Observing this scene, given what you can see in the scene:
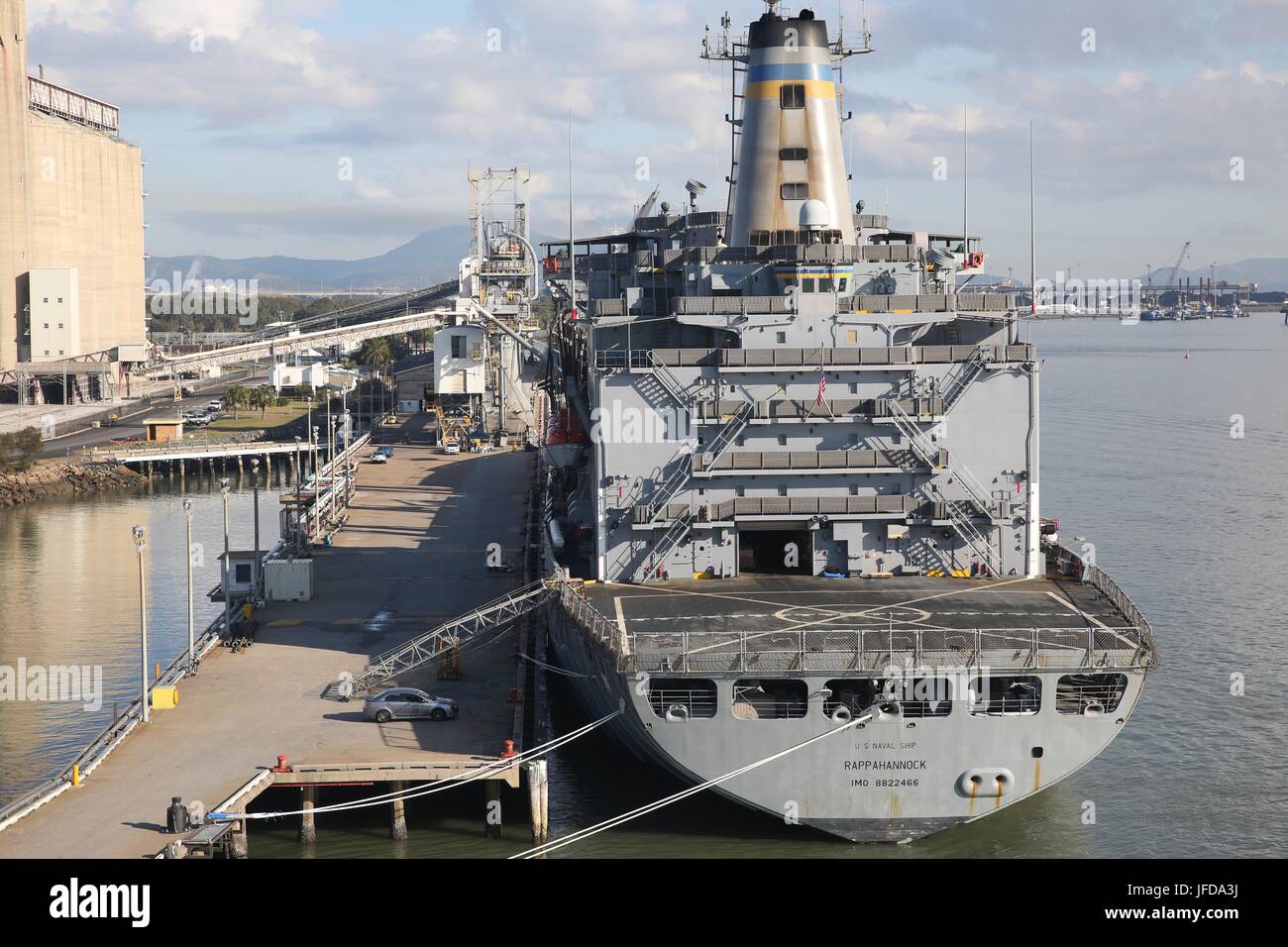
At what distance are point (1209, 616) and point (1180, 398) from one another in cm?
8715

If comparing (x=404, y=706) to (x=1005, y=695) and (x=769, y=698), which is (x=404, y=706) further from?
(x=1005, y=695)

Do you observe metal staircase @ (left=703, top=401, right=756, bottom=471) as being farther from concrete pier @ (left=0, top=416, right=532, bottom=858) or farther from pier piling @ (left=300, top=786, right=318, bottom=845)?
pier piling @ (left=300, top=786, right=318, bottom=845)

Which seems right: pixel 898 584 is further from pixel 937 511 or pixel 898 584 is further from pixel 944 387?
pixel 944 387

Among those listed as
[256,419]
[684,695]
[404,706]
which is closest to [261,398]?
[256,419]

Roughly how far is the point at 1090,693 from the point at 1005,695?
5.62ft

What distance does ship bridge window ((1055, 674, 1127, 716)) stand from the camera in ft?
92.2

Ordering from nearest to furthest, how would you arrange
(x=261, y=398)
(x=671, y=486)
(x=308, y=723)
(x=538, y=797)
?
1. (x=538, y=797)
2. (x=308, y=723)
3. (x=671, y=486)
4. (x=261, y=398)

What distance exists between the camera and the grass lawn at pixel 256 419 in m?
112

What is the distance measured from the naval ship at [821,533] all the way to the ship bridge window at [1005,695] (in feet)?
0.23

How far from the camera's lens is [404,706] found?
32781 millimetres

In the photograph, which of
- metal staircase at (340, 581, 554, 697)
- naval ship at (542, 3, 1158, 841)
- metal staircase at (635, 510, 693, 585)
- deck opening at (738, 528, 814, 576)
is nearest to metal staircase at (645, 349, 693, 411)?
naval ship at (542, 3, 1158, 841)

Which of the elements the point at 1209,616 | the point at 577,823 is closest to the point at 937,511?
the point at 577,823

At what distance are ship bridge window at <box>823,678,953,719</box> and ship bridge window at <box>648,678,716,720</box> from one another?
221 centimetres
